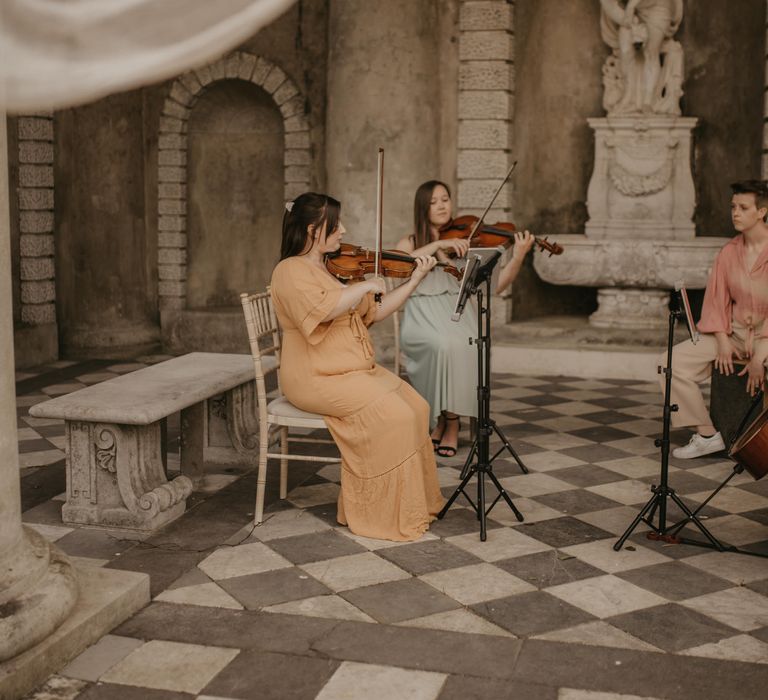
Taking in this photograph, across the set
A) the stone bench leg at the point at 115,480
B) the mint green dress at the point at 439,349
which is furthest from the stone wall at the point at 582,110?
the stone bench leg at the point at 115,480

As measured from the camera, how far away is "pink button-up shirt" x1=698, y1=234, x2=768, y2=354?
5.57m

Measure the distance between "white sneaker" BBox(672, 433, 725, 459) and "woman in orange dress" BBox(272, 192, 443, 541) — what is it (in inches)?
67.3

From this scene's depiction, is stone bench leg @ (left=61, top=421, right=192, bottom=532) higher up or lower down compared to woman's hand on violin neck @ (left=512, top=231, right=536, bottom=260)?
lower down

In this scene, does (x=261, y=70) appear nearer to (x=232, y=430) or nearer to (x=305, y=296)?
(x=232, y=430)

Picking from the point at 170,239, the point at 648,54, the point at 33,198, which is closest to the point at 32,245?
the point at 33,198

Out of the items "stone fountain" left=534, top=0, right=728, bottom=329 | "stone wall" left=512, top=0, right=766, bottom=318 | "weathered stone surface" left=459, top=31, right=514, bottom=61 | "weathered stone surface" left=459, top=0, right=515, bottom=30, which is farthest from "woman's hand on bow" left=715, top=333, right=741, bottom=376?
"weathered stone surface" left=459, top=0, right=515, bottom=30

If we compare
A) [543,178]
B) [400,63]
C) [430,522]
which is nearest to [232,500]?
[430,522]

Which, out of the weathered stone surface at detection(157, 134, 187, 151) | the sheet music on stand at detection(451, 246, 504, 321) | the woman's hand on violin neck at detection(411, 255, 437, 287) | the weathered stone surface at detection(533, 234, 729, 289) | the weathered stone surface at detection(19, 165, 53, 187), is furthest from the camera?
the weathered stone surface at detection(157, 134, 187, 151)

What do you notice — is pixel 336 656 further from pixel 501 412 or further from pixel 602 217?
pixel 602 217

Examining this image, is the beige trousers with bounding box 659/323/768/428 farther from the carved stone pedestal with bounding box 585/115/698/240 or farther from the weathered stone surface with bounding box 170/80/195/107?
the weathered stone surface with bounding box 170/80/195/107

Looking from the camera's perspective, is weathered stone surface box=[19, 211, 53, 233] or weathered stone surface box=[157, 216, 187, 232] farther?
weathered stone surface box=[157, 216, 187, 232]

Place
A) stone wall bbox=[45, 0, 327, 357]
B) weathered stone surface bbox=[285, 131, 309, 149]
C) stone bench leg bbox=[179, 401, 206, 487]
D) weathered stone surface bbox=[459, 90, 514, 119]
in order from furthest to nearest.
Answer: weathered stone surface bbox=[285, 131, 309, 149] < stone wall bbox=[45, 0, 327, 357] < weathered stone surface bbox=[459, 90, 514, 119] < stone bench leg bbox=[179, 401, 206, 487]

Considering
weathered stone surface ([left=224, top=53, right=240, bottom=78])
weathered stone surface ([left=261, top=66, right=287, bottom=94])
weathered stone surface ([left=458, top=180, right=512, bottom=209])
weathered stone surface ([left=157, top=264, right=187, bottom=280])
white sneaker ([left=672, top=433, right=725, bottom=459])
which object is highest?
weathered stone surface ([left=224, top=53, right=240, bottom=78])

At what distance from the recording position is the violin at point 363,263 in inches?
181
